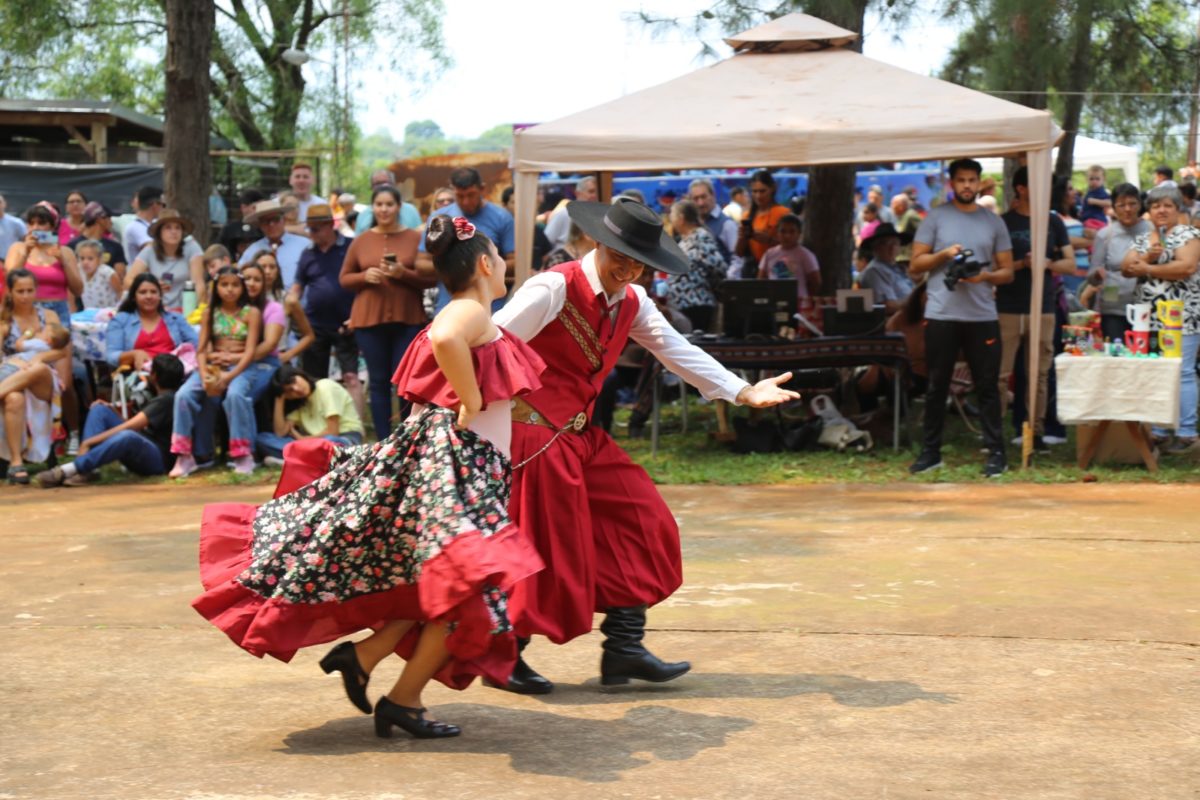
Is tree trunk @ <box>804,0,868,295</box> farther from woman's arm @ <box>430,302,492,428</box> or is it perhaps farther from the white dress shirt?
woman's arm @ <box>430,302,492,428</box>

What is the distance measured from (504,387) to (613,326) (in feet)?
2.50

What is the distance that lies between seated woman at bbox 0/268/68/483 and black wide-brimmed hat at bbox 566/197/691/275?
6895 mm

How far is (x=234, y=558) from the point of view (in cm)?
464

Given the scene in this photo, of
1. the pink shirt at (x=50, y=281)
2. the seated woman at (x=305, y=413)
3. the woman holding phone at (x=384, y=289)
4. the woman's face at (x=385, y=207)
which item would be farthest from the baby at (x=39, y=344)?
the woman's face at (x=385, y=207)

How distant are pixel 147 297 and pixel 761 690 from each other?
742 cm

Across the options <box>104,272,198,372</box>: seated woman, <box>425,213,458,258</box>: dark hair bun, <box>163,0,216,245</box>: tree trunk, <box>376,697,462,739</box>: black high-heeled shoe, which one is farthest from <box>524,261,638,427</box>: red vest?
<box>163,0,216,245</box>: tree trunk

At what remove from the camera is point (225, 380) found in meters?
10.7

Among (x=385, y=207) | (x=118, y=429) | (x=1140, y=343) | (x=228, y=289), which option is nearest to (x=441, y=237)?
(x=385, y=207)

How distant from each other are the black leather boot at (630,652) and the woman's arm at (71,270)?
26.5ft

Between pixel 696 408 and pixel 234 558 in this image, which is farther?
pixel 696 408

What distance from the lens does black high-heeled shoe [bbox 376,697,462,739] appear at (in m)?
4.64

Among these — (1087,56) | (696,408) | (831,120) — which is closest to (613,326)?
(831,120)

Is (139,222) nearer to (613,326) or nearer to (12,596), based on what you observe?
(12,596)

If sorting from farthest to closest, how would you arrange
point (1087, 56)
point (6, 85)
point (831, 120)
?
point (6, 85) → point (1087, 56) → point (831, 120)
